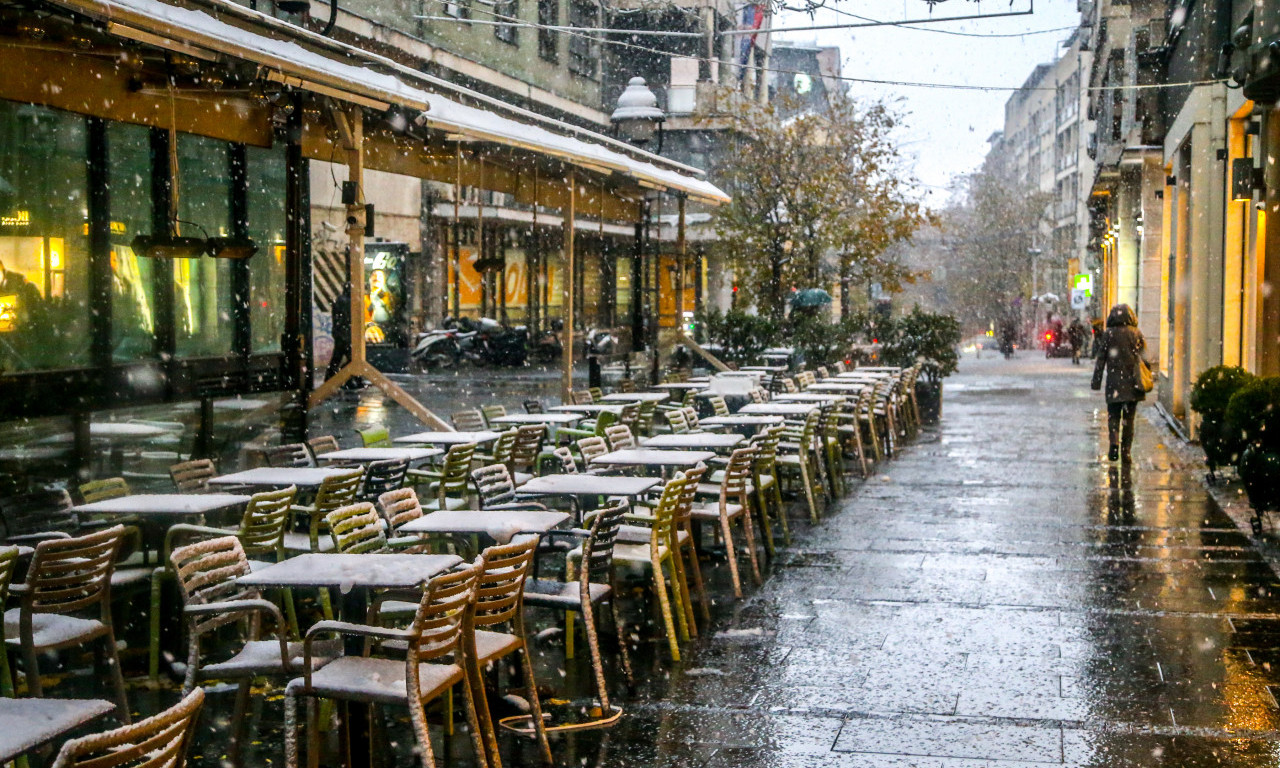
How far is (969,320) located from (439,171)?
62.0 meters

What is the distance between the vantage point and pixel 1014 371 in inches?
1496

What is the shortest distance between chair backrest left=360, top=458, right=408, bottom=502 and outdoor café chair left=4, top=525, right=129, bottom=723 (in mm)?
2993

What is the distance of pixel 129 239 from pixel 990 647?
32.7 ft

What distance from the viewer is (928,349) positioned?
22828 millimetres

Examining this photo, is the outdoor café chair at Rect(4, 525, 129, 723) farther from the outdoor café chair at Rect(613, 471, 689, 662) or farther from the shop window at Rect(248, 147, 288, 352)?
the shop window at Rect(248, 147, 288, 352)

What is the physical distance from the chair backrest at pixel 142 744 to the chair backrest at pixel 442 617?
1330 mm

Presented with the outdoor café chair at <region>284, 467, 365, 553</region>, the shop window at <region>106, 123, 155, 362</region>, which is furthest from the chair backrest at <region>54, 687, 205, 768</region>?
the shop window at <region>106, 123, 155, 362</region>

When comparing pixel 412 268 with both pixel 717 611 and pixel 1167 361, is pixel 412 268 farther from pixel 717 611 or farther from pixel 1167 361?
pixel 717 611

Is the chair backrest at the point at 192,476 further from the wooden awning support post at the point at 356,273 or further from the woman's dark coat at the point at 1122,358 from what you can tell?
the woman's dark coat at the point at 1122,358

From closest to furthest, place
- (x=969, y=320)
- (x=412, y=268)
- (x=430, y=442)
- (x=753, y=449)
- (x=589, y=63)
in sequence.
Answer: (x=753, y=449) < (x=430, y=442) < (x=412, y=268) < (x=589, y=63) < (x=969, y=320)

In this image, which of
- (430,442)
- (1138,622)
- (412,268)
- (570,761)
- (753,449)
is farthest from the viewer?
(412,268)

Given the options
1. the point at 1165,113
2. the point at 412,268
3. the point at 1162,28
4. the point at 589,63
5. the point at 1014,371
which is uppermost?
the point at 589,63

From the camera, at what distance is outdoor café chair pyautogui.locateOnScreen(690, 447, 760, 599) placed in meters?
9.12

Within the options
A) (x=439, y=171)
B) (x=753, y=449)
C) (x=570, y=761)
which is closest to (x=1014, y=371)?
(x=439, y=171)
